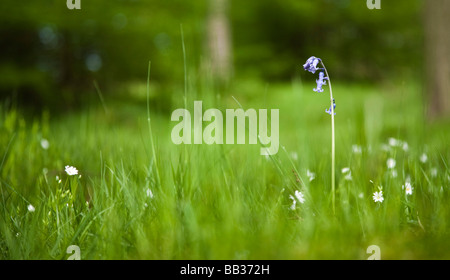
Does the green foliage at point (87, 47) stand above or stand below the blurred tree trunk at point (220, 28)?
below

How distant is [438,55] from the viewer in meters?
5.05

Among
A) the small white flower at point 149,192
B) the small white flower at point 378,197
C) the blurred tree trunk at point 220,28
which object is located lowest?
the small white flower at point 378,197

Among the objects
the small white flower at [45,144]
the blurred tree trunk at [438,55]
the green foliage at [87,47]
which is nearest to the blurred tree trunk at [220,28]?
the green foliage at [87,47]

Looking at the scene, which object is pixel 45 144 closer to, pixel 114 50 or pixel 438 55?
pixel 114 50

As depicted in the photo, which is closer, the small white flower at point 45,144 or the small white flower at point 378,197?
the small white flower at point 378,197

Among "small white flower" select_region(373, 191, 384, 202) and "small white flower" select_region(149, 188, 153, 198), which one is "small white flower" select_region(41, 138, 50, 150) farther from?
"small white flower" select_region(373, 191, 384, 202)

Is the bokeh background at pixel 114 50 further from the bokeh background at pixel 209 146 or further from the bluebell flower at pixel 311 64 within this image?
the bluebell flower at pixel 311 64

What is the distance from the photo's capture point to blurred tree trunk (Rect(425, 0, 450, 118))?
493 cm

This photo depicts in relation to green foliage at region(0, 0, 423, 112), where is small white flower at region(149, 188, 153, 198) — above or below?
below

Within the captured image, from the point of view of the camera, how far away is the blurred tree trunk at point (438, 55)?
16.2ft

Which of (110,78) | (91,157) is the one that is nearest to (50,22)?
(110,78)

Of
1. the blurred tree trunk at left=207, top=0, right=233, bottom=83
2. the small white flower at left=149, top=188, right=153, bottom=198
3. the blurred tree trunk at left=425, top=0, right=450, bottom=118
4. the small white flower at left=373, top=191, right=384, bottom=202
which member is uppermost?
the blurred tree trunk at left=207, top=0, right=233, bottom=83

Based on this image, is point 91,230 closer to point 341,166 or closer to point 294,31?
point 341,166

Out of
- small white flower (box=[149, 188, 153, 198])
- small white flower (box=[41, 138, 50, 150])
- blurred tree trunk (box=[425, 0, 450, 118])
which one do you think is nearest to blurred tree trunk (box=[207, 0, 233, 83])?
blurred tree trunk (box=[425, 0, 450, 118])
